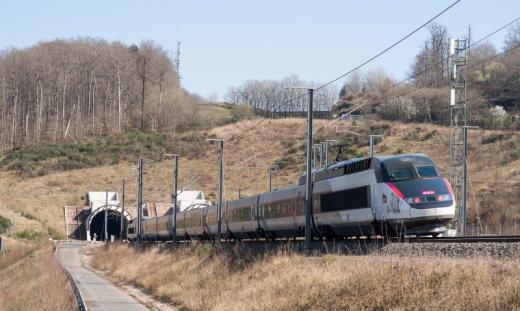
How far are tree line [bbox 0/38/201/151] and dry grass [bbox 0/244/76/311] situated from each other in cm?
7762

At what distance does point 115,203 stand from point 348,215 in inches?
3096

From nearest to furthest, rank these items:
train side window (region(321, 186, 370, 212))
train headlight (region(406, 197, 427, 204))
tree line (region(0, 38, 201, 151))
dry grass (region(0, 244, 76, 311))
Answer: train headlight (region(406, 197, 427, 204)) < train side window (region(321, 186, 370, 212)) < dry grass (region(0, 244, 76, 311)) < tree line (region(0, 38, 201, 151))

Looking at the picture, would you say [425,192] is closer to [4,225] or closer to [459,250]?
[459,250]

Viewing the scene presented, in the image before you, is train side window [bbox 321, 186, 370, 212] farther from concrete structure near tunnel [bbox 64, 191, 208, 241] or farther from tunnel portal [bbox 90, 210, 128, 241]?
tunnel portal [bbox 90, 210, 128, 241]

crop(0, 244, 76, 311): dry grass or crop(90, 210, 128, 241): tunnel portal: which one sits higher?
crop(90, 210, 128, 241): tunnel portal

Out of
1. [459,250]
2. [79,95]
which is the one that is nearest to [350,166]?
[459,250]

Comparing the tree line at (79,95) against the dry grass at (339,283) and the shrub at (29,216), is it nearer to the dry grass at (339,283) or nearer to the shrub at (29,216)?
the shrub at (29,216)

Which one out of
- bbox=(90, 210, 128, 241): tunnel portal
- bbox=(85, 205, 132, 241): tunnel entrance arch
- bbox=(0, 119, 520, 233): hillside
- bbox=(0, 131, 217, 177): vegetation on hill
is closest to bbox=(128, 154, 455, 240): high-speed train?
bbox=(0, 119, 520, 233): hillside

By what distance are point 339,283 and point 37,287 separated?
25.7 meters

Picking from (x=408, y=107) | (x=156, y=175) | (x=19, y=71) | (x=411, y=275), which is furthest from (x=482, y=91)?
(x=411, y=275)

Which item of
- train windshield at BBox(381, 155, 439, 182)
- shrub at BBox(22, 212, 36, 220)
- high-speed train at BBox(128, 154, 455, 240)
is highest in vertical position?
train windshield at BBox(381, 155, 439, 182)

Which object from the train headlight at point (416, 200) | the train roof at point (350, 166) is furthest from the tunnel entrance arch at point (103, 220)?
the train headlight at point (416, 200)

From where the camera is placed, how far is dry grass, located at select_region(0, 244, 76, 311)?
1302 inches

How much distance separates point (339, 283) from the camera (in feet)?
64.8
